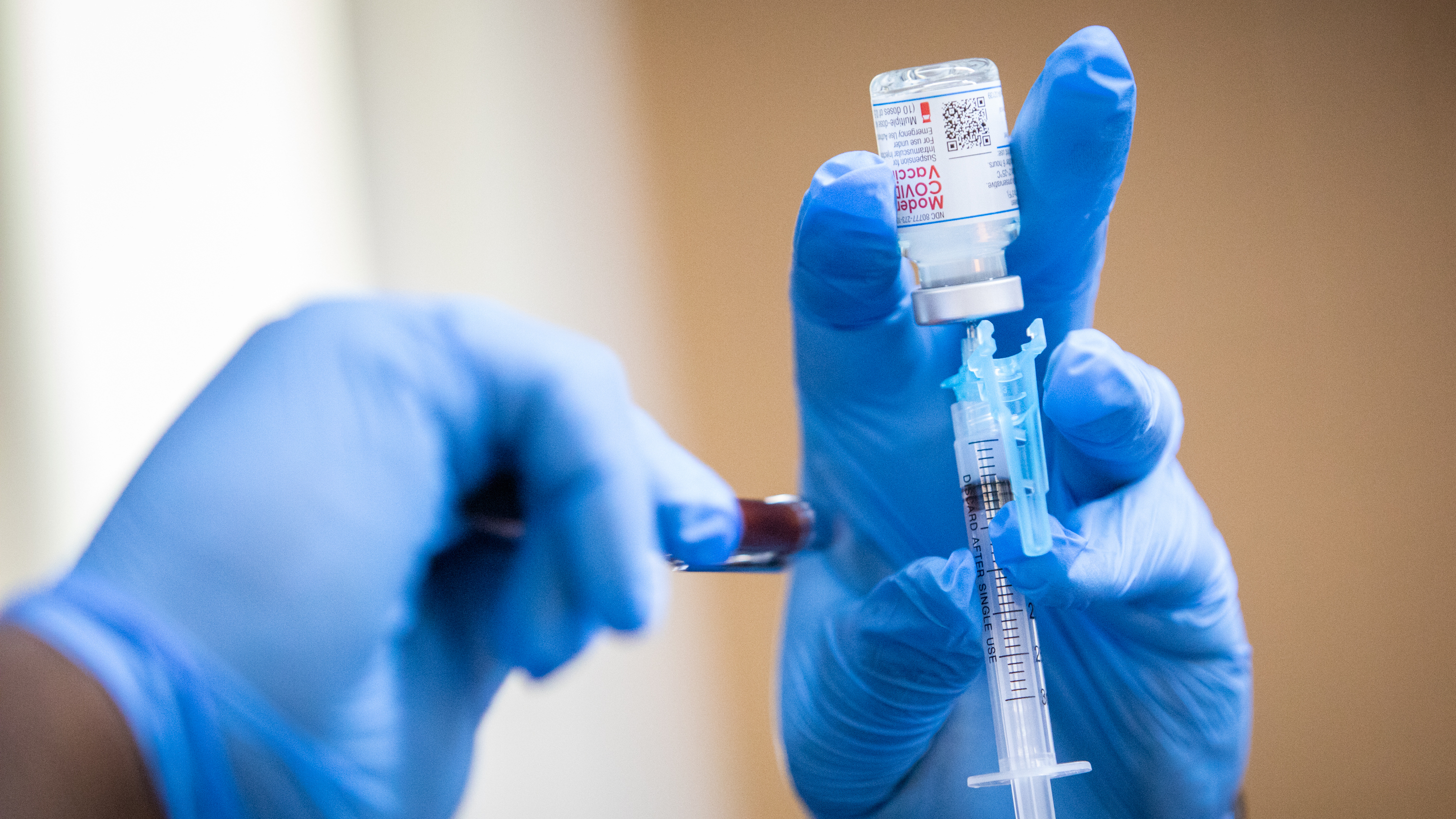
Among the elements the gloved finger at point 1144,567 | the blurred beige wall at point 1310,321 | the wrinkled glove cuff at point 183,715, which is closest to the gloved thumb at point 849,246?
the gloved finger at point 1144,567

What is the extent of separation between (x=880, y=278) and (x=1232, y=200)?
2.70 feet

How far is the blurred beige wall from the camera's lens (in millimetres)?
1395

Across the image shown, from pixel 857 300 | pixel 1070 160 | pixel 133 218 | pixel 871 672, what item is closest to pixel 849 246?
pixel 857 300

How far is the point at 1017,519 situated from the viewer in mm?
818

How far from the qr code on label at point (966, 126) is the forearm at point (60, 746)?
70 cm

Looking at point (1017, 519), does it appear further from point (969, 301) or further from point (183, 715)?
point (183, 715)

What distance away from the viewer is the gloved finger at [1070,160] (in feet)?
2.82

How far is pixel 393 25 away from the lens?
62.9 inches

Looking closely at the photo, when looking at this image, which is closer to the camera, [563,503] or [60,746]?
[60,746]

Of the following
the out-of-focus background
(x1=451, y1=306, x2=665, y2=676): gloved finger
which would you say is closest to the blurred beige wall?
the out-of-focus background

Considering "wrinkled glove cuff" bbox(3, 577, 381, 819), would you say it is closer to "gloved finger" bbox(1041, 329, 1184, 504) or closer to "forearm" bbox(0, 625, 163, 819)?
"forearm" bbox(0, 625, 163, 819)

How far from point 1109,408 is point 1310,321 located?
2.67 ft

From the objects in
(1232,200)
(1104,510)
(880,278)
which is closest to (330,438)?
(880,278)

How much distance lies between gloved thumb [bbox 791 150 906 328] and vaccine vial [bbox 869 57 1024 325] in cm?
2
